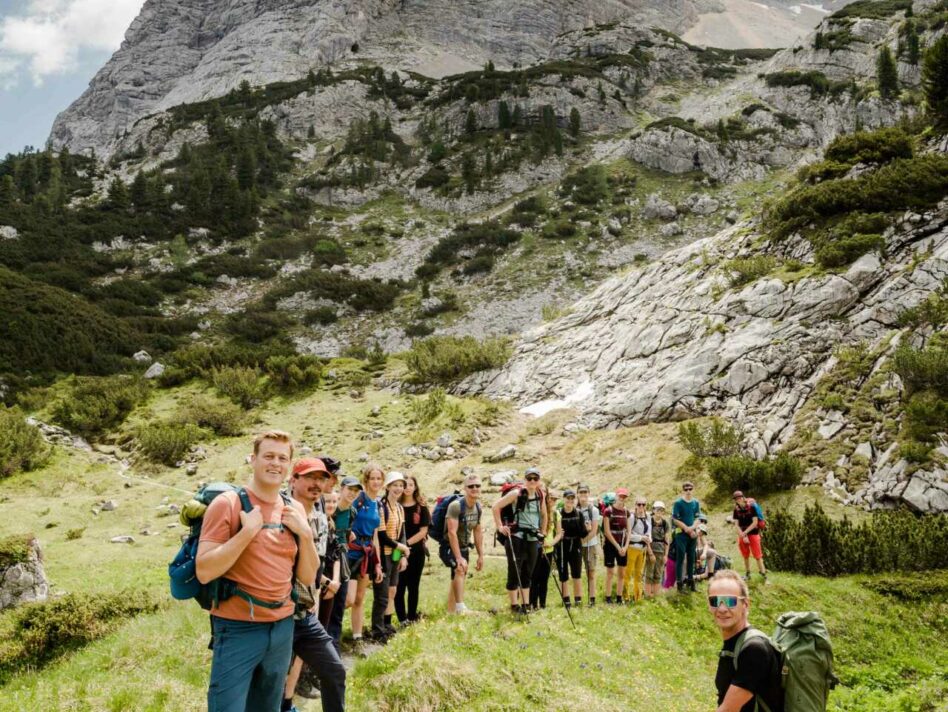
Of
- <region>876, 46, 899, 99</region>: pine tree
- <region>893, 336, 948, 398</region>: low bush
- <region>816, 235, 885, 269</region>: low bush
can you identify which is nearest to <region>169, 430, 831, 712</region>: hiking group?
<region>893, 336, 948, 398</region>: low bush

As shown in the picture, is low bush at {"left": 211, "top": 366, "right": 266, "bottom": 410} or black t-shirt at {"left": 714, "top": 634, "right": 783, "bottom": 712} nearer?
black t-shirt at {"left": 714, "top": 634, "right": 783, "bottom": 712}

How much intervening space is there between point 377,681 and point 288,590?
7.65ft

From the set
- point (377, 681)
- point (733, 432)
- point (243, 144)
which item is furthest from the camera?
point (243, 144)

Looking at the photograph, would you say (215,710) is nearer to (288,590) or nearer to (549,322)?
(288,590)

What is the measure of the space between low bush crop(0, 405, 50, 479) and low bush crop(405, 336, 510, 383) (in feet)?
38.5

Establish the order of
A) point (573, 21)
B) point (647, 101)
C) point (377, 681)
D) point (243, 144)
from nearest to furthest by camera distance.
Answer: point (377, 681), point (243, 144), point (647, 101), point (573, 21)

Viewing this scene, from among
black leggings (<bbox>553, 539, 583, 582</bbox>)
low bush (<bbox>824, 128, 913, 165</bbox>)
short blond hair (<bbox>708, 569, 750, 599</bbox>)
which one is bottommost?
black leggings (<bbox>553, 539, 583, 582</bbox>)

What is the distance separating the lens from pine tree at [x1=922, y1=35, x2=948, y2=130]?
19.2 meters

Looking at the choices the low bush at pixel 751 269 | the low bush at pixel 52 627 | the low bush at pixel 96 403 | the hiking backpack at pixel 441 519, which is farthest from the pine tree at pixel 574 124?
the low bush at pixel 52 627

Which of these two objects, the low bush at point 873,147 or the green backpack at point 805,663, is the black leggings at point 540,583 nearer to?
the green backpack at point 805,663

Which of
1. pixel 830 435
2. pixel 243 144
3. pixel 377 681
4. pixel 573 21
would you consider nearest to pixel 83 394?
pixel 377 681

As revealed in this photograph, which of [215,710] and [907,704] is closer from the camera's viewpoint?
[215,710]

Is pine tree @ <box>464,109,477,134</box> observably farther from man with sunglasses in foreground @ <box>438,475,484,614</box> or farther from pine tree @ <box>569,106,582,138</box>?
man with sunglasses in foreground @ <box>438,475,484,614</box>

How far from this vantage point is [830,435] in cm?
1198
